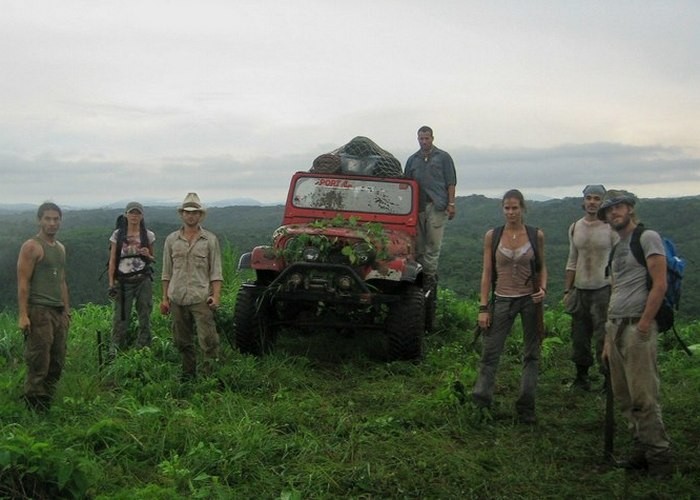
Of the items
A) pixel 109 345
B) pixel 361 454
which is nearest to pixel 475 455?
pixel 361 454

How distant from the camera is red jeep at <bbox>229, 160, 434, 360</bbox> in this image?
648 centimetres

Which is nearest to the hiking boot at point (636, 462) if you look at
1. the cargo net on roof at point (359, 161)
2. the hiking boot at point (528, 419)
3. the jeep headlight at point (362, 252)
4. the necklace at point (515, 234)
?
the hiking boot at point (528, 419)

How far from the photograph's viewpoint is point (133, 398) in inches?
208

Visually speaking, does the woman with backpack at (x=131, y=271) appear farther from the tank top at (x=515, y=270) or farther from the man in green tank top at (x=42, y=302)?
the tank top at (x=515, y=270)

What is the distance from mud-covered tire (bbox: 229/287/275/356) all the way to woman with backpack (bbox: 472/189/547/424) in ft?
7.80

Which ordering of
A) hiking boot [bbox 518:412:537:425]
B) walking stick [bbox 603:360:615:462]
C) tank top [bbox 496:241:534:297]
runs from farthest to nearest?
hiking boot [bbox 518:412:537:425], tank top [bbox 496:241:534:297], walking stick [bbox 603:360:615:462]

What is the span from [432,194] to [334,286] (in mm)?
2262

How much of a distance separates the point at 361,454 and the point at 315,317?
2.61 m

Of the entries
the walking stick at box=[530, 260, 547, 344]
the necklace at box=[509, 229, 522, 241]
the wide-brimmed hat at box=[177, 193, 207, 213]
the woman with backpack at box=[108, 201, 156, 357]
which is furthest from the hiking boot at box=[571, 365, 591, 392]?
the woman with backpack at box=[108, 201, 156, 357]

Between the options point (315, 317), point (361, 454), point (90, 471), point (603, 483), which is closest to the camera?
point (90, 471)

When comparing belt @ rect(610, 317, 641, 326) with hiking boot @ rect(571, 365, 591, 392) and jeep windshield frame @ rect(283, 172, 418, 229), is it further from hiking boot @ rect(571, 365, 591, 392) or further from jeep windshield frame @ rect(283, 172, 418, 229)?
jeep windshield frame @ rect(283, 172, 418, 229)

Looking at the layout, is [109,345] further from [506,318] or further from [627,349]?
[627,349]

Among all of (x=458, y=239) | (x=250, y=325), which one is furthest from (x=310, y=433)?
(x=458, y=239)

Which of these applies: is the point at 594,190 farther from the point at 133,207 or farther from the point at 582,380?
the point at 133,207
